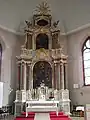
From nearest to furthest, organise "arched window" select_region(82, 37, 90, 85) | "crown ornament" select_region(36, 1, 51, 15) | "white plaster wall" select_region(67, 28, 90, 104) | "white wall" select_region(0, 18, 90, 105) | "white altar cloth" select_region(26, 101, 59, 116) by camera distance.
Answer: "white altar cloth" select_region(26, 101, 59, 116), "white plaster wall" select_region(67, 28, 90, 104), "white wall" select_region(0, 18, 90, 105), "arched window" select_region(82, 37, 90, 85), "crown ornament" select_region(36, 1, 51, 15)

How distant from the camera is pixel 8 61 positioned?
37.0ft

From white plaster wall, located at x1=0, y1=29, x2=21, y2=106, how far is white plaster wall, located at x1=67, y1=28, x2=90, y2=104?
348 centimetres

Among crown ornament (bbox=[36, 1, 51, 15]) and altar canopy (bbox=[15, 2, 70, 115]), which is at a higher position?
crown ornament (bbox=[36, 1, 51, 15])

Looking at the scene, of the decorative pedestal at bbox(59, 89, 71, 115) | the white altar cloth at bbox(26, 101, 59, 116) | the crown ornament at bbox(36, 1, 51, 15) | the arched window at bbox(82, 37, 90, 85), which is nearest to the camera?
the white altar cloth at bbox(26, 101, 59, 116)

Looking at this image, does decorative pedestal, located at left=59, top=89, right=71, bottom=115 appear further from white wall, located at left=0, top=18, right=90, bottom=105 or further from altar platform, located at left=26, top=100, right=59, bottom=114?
altar platform, located at left=26, top=100, right=59, bottom=114

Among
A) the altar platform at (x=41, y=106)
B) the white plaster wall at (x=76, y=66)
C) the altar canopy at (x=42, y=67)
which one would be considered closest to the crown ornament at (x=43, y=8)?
the altar canopy at (x=42, y=67)

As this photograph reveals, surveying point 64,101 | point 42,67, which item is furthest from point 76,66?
point 64,101

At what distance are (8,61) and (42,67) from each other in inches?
85.1

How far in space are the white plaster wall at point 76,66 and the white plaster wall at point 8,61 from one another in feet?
11.4

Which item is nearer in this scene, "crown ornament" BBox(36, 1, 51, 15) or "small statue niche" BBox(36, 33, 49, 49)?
"small statue niche" BBox(36, 33, 49, 49)

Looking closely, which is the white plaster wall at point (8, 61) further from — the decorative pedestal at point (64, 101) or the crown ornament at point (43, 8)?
the decorative pedestal at point (64, 101)

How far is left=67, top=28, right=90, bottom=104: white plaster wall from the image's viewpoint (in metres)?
10.6

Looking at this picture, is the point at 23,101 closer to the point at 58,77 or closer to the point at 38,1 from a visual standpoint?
the point at 58,77

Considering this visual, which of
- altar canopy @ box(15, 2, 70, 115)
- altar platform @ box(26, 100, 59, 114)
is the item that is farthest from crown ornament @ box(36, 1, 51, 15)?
altar platform @ box(26, 100, 59, 114)
